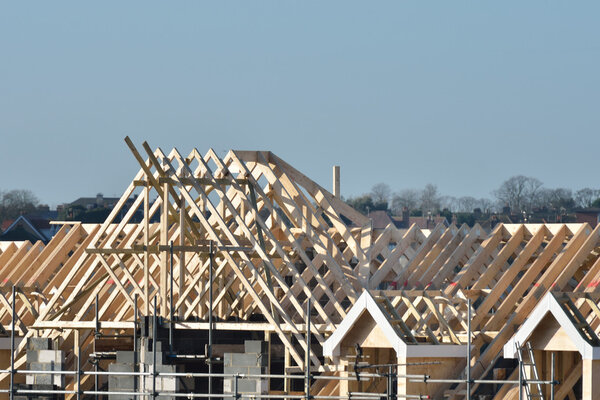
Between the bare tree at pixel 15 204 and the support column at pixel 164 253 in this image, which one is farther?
the bare tree at pixel 15 204

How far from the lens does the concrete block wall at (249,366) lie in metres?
24.4

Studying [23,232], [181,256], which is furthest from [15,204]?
[181,256]

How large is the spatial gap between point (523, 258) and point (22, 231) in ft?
196

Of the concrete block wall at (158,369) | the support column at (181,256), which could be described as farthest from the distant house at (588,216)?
the concrete block wall at (158,369)

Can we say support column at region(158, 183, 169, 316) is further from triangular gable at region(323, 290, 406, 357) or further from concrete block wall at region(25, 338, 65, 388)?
triangular gable at region(323, 290, 406, 357)

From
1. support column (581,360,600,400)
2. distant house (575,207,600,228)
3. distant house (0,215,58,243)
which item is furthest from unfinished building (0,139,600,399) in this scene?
distant house (0,215,58,243)

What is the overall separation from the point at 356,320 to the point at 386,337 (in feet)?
1.95

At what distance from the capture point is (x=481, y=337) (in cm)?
2386

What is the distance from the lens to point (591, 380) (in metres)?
20.6

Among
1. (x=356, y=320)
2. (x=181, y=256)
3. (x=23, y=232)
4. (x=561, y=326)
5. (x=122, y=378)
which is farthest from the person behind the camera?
Answer: (x=23, y=232)

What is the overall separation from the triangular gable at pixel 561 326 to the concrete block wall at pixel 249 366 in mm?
4789

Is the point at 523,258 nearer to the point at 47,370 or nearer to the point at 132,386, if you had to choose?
→ the point at 132,386

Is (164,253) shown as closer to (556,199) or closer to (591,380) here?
(591,380)

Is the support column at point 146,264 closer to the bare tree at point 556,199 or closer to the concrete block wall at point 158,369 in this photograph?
the concrete block wall at point 158,369
